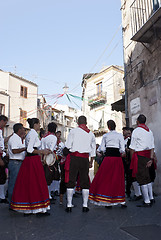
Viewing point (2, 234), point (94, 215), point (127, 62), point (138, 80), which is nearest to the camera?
point (2, 234)

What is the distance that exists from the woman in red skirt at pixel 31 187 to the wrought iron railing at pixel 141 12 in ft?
17.2

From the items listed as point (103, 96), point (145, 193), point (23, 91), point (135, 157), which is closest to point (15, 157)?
point (135, 157)

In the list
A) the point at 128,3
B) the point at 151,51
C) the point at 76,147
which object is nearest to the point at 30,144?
the point at 76,147

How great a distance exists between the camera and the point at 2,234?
11.3ft

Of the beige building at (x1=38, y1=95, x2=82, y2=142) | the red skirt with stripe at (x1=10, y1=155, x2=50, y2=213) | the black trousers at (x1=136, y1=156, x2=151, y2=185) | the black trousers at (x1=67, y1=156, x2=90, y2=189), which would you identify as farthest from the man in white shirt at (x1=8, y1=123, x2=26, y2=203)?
the beige building at (x1=38, y1=95, x2=82, y2=142)

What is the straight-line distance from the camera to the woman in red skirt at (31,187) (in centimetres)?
451

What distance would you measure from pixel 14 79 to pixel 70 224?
29135mm

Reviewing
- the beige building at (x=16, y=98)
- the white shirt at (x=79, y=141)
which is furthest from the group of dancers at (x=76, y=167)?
the beige building at (x=16, y=98)

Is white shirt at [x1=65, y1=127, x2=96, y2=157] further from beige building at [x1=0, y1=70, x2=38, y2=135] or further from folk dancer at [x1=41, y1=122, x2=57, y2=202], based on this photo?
beige building at [x1=0, y1=70, x2=38, y2=135]

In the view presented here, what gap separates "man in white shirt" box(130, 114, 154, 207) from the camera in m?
5.48

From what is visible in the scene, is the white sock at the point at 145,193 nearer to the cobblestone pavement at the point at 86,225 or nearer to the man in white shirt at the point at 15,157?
the cobblestone pavement at the point at 86,225

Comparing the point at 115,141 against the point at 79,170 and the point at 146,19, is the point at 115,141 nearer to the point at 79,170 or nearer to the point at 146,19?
the point at 79,170

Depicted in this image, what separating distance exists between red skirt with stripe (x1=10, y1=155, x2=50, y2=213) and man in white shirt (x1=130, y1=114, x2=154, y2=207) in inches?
80.0

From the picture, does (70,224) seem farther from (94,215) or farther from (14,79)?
(14,79)
